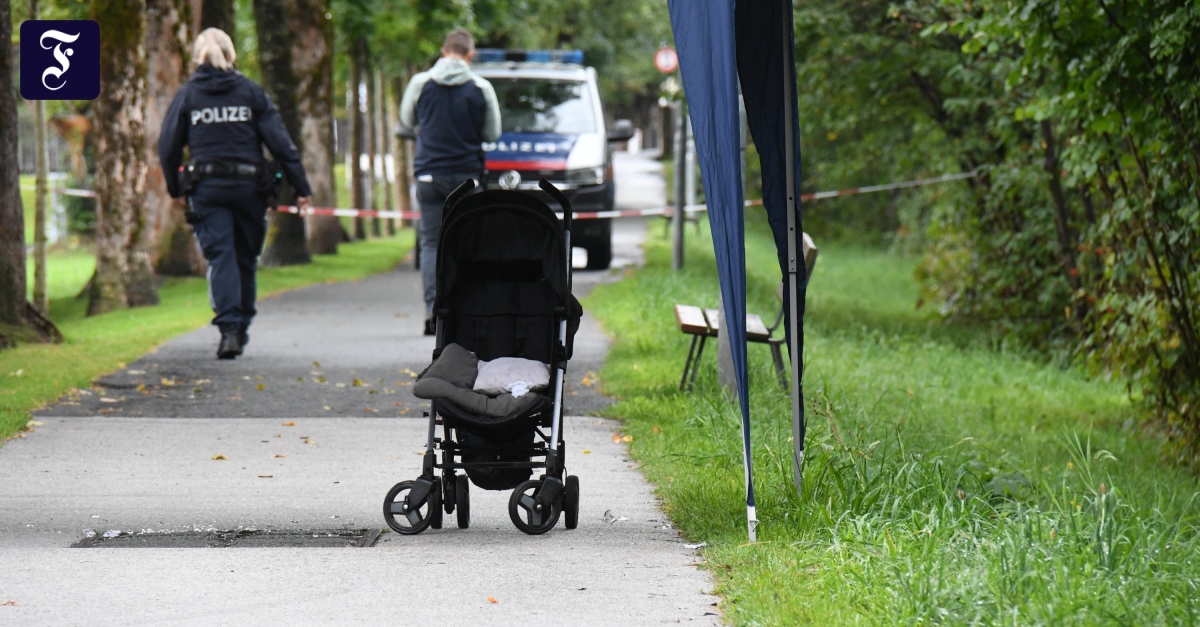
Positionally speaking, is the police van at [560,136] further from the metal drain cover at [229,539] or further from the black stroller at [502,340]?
the metal drain cover at [229,539]

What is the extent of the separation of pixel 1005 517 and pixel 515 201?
92.4 inches

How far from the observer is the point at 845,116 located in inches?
761

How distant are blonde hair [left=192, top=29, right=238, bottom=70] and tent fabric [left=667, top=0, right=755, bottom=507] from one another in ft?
19.7

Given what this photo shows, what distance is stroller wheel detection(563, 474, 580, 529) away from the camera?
19.5 feet

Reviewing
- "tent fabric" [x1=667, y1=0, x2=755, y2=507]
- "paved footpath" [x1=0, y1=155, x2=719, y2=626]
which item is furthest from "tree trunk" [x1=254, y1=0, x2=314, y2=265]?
"tent fabric" [x1=667, y1=0, x2=755, y2=507]

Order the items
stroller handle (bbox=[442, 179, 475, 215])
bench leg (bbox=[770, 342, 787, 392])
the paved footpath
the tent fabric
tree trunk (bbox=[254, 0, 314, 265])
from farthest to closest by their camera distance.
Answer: tree trunk (bbox=[254, 0, 314, 265]) → bench leg (bbox=[770, 342, 787, 392]) → stroller handle (bbox=[442, 179, 475, 215]) → the tent fabric → the paved footpath

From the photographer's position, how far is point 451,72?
37.5 ft

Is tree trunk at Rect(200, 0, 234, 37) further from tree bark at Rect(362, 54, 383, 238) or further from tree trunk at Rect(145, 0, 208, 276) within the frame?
tree bark at Rect(362, 54, 383, 238)

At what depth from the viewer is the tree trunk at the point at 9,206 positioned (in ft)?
37.7

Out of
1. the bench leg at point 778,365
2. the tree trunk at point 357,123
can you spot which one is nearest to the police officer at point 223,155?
the bench leg at point 778,365

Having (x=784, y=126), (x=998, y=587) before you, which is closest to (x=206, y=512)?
(x=784, y=126)

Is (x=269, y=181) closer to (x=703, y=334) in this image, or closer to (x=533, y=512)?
(x=703, y=334)

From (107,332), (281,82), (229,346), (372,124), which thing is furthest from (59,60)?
(372,124)

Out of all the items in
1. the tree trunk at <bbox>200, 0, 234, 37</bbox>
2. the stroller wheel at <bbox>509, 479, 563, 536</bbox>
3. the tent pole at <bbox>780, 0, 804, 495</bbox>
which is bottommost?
the stroller wheel at <bbox>509, 479, 563, 536</bbox>
